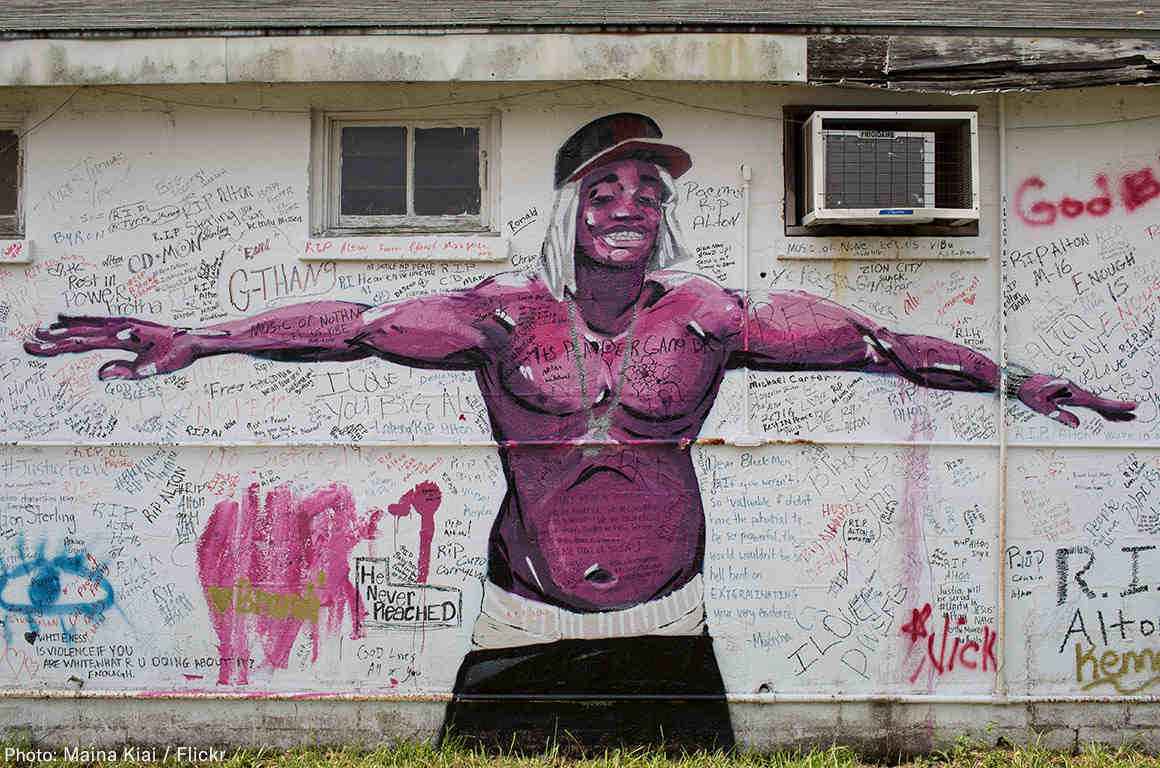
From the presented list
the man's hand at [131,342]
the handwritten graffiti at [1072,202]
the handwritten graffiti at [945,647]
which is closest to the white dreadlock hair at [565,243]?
the handwritten graffiti at [1072,202]

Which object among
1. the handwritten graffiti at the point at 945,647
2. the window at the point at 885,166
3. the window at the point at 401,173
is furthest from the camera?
the window at the point at 401,173

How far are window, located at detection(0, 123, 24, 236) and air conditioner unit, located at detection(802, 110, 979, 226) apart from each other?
4.19m

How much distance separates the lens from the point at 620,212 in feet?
17.6

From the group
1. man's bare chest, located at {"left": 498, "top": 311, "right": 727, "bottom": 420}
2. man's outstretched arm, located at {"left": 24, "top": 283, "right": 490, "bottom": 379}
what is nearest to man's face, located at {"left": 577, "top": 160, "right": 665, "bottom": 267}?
man's bare chest, located at {"left": 498, "top": 311, "right": 727, "bottom": 420}

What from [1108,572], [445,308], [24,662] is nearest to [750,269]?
[445,308]

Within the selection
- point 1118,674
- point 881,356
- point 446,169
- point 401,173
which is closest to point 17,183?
point 401,173

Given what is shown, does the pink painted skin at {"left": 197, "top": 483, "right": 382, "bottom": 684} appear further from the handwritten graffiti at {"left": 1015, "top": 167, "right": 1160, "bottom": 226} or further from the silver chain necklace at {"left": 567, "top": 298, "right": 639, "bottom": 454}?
the handwritten graffiti at {"left": 1015, "top": 167, "right": 1160, "bottom": 226}

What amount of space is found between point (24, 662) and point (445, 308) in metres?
2.87

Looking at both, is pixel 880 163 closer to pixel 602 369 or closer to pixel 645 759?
pixel 602 369

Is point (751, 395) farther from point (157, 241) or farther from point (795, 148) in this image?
point (157, 241)

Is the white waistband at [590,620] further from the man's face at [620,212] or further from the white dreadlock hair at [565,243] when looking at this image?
the man's face at [620,212]

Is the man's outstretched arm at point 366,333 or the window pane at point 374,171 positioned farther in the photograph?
the window pane at point 374,171

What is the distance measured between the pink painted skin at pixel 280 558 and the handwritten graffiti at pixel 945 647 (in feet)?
9.35

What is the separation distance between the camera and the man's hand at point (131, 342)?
5391 millimetres
